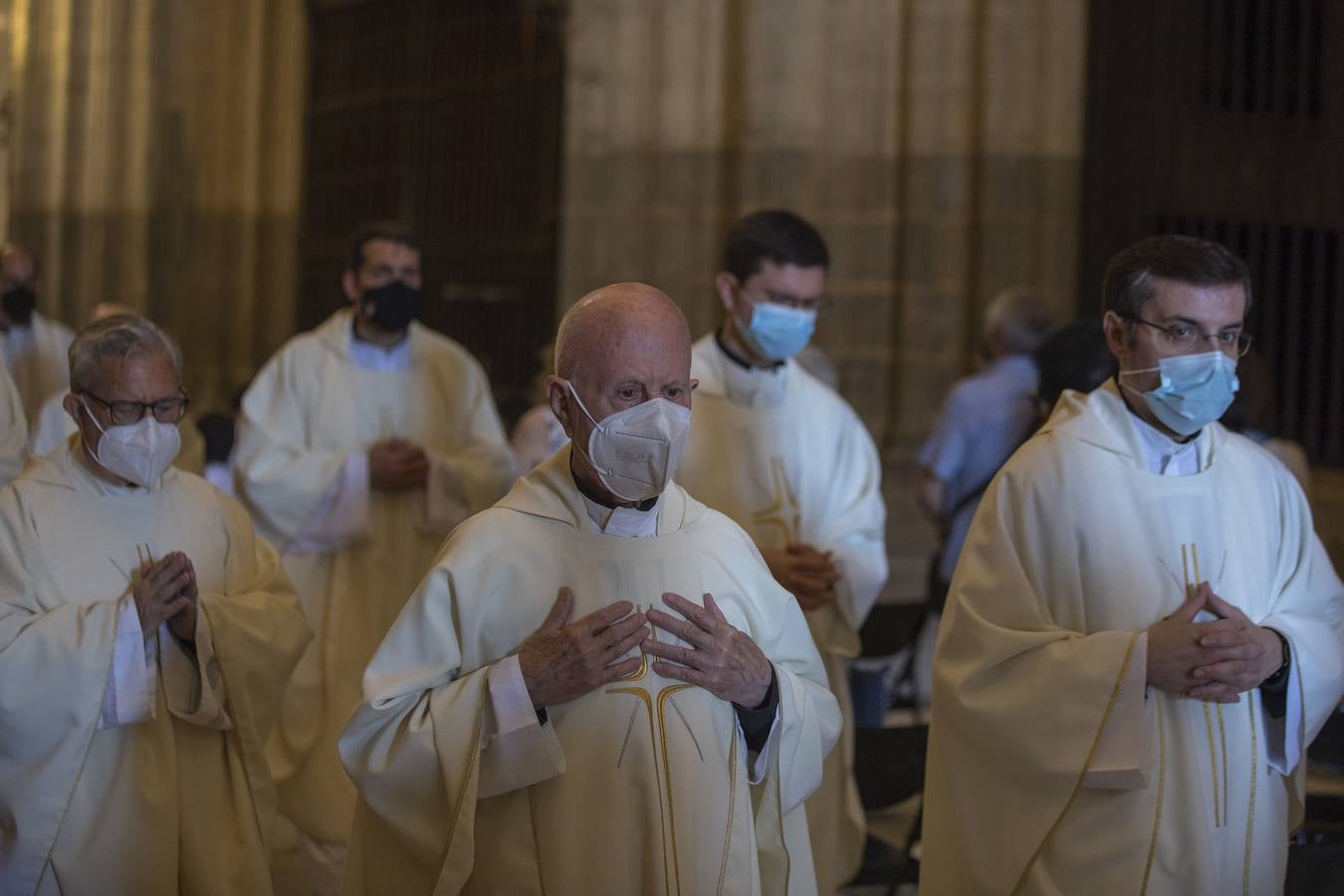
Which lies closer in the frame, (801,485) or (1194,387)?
(1194,387)

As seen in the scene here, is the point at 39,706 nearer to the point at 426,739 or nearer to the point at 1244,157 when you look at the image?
the point at 426,739

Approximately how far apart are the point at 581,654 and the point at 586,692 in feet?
0.25

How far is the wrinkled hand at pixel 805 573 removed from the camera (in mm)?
4371

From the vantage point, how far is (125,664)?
361cm

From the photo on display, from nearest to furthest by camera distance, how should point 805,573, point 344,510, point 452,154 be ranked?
point 805,573 < point 344,510 < point 452,154

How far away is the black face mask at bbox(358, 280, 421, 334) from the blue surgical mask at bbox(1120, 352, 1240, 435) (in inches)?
120

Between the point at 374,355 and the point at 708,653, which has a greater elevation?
the point at 374,355

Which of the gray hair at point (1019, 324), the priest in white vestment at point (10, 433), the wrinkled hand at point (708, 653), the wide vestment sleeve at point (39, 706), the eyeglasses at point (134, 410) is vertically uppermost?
the gray hair at point (1019, 324)

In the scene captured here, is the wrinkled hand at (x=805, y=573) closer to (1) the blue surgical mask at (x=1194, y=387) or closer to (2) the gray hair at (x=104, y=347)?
(1) the blue surgical mask at (x=1194, y=387)

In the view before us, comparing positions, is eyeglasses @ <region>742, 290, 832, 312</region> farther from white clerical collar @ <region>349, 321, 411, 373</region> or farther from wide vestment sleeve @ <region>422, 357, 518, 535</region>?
white clerical collar @ <region>349, 321, 411, 373</region>

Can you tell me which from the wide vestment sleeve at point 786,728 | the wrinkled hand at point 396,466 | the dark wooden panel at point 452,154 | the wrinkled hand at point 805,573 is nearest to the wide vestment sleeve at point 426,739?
the wide vestment sleeve at point 786,728

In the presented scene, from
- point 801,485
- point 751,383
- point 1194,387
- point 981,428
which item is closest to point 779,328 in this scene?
point 751,383

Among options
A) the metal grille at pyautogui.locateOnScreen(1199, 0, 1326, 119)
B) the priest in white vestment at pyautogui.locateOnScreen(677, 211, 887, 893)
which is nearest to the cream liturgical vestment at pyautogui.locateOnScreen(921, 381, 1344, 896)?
the priest in white vestment at pyautogui.locateOnScreen(677, 211, 887, 893)

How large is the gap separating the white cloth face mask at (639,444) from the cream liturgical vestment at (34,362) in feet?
15.8
